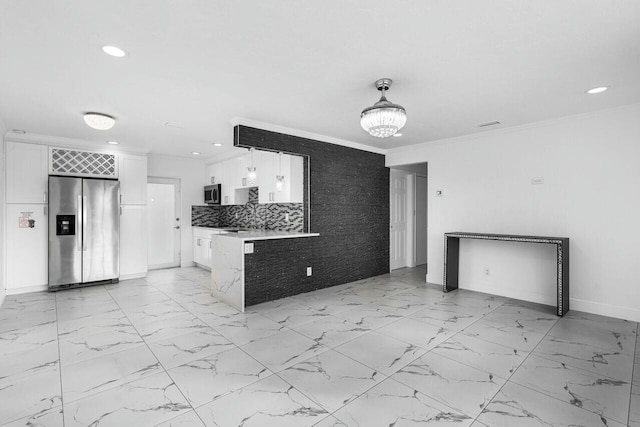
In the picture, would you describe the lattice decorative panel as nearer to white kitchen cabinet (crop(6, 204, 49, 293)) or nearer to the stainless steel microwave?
white kitchen cabinet (crop(6, 204, 49, 293))

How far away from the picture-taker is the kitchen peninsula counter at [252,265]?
404 cm

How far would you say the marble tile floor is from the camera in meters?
1.97

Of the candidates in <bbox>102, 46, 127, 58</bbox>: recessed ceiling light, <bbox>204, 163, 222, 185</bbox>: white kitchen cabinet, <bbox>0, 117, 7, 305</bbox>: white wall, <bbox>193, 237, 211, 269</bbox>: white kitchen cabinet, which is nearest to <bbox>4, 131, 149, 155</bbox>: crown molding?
<bbox>0, 117, 7, 305</bbox>: white wall

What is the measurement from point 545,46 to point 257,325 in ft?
11.9

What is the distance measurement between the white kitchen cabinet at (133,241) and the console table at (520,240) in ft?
18.2

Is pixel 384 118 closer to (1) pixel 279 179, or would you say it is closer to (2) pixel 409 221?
(1) pixel 279 179

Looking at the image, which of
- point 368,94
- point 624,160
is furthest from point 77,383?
point 624,160

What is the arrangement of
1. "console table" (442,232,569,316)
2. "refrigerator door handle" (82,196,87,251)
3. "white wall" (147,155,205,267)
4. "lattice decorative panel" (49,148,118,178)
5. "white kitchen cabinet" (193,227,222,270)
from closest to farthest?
"console table" (442,232,569,316) → "lattice decorative panel" (49,148,118,178) → "refrigerator door handle" (82,196,87,251) → "white kitchen cabinet" (193,227,222,270) → "white wall" (147,155,205,267)

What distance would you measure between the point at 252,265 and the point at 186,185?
3924 mm

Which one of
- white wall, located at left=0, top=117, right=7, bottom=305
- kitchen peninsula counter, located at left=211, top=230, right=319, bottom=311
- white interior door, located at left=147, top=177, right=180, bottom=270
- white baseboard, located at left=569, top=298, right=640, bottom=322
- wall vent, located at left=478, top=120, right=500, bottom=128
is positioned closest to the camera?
white baseboard, located at left=569, top=298, right=640, bottom=322

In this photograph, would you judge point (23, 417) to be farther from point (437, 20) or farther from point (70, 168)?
point (70, 168)

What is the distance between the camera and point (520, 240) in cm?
397

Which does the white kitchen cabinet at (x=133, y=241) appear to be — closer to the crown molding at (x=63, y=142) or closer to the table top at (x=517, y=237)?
the crown molding at (x=63, y=142)

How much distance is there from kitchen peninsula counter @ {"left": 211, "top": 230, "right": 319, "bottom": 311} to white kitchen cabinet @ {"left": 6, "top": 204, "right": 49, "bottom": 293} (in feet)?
9.64
